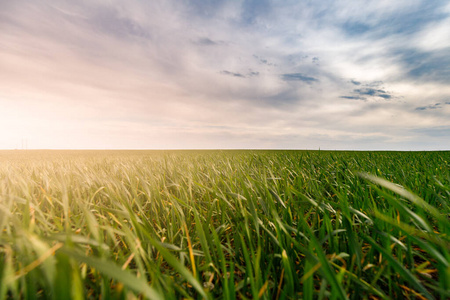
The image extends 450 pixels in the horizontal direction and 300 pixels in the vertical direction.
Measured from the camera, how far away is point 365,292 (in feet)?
2.82

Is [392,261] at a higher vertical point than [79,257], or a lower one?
lower

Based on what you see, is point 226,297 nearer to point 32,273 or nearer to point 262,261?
point 262,261

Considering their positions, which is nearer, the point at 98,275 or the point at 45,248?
the point at 45,248

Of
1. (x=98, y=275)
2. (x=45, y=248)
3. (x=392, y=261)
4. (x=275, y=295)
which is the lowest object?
(x=275, y=295)

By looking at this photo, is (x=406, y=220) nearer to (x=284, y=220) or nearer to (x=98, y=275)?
(x=284, y=220)

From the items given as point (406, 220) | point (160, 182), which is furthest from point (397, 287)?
point (160, 182)

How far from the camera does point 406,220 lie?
1274 mm

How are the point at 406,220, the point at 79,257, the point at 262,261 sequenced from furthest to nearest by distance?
1. the point at 406,220
2. the point at 262,261
3. the point at 79,257

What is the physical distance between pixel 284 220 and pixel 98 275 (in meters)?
0.94

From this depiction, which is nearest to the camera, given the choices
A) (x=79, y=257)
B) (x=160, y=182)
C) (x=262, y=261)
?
(x=79, y=257)

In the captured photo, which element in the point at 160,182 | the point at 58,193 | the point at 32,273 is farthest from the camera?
the point at 160,182

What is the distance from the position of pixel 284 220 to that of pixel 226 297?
76 centimetres

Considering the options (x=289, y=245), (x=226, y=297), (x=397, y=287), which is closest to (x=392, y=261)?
(x=397, y=287)

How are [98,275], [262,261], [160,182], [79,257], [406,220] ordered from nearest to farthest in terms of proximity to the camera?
[79,257]
[98,275]
[262,261]
[406,220]
[160,182]
